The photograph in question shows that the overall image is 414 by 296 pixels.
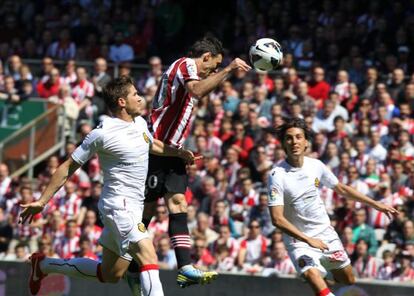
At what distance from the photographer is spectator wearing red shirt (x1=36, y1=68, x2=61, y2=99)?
2097 cm

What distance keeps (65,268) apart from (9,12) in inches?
504

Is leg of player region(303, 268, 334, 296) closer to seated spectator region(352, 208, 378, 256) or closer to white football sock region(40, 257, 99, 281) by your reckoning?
white football sock region(40, 257, 99, 281)

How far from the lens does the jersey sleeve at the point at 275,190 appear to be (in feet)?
39.4

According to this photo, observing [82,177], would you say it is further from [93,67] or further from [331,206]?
[331,206]

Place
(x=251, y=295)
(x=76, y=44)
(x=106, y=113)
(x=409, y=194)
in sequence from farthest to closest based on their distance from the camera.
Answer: (x=76, y=44) < (x=106, y=113) < (x=409, y=194) < (x=251, y=295)

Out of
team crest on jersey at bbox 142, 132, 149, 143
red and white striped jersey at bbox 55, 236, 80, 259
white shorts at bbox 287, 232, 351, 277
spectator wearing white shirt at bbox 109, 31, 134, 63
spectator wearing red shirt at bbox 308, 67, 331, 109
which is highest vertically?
spectator wearing white shirt at bbox 109, 31, 134, 63

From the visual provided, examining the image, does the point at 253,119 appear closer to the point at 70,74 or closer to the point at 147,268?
the point at 70,74

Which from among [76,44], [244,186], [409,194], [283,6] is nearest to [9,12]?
[76,44]

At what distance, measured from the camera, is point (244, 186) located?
17578mm

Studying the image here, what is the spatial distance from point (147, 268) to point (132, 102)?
1442mm

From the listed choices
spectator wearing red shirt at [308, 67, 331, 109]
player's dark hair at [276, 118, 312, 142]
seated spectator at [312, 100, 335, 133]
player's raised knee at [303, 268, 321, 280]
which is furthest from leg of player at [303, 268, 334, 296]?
spectator wearing red shirt at [308, 67, 331, 109]

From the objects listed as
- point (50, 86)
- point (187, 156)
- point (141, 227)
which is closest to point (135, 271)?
point (141, 227)

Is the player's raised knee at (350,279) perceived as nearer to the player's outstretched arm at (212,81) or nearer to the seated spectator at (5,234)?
the player's outstretched arm at (212,81)

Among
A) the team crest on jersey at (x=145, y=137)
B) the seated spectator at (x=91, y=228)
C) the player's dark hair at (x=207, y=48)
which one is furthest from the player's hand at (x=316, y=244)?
the seated spectator at (x=91, y=228)
